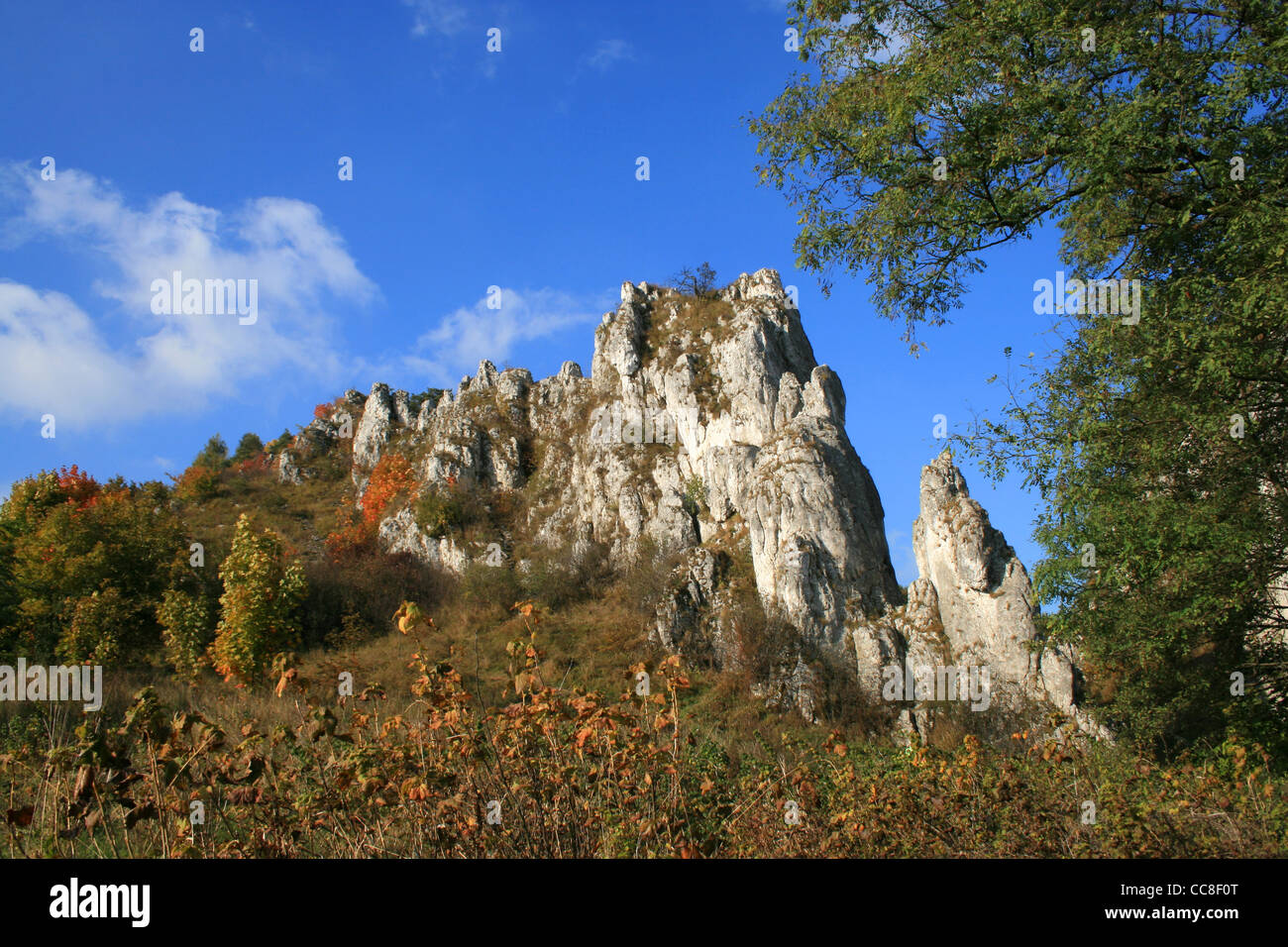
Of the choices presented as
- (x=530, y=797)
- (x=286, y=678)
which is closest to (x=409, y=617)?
(x=286, y=678)

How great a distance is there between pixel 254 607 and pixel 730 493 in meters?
28.1

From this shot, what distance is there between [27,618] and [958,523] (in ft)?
135

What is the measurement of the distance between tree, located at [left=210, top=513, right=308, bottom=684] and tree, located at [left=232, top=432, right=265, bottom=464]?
57.5m

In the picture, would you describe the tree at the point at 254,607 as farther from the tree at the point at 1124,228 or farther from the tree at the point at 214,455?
the tree at the point at 214,455

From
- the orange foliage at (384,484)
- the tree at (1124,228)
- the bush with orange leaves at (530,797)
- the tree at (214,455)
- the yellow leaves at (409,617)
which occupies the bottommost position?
the bush with orange leaves at (530,797)

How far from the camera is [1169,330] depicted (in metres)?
8.95

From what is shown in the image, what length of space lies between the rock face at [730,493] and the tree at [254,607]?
18630mm

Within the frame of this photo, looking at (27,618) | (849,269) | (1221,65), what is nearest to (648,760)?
(849,269)

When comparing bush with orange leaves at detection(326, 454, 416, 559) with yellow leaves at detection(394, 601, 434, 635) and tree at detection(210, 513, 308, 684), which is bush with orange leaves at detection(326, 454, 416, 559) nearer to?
tree at detection(210, 513, 308, 684)

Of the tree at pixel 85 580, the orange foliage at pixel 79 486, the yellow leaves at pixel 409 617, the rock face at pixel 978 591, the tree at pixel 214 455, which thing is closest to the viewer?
the yellow leaves at pixel 409 617

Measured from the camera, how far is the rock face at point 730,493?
111 feet

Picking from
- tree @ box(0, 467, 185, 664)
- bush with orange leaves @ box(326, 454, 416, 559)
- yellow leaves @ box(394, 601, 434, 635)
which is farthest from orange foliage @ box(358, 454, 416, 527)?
yellow leaves @ box(394, 601, 434, 635)

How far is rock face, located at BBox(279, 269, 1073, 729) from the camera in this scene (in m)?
33.8

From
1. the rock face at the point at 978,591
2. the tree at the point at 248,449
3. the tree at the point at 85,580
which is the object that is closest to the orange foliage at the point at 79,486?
the tree at the point at 85,580
